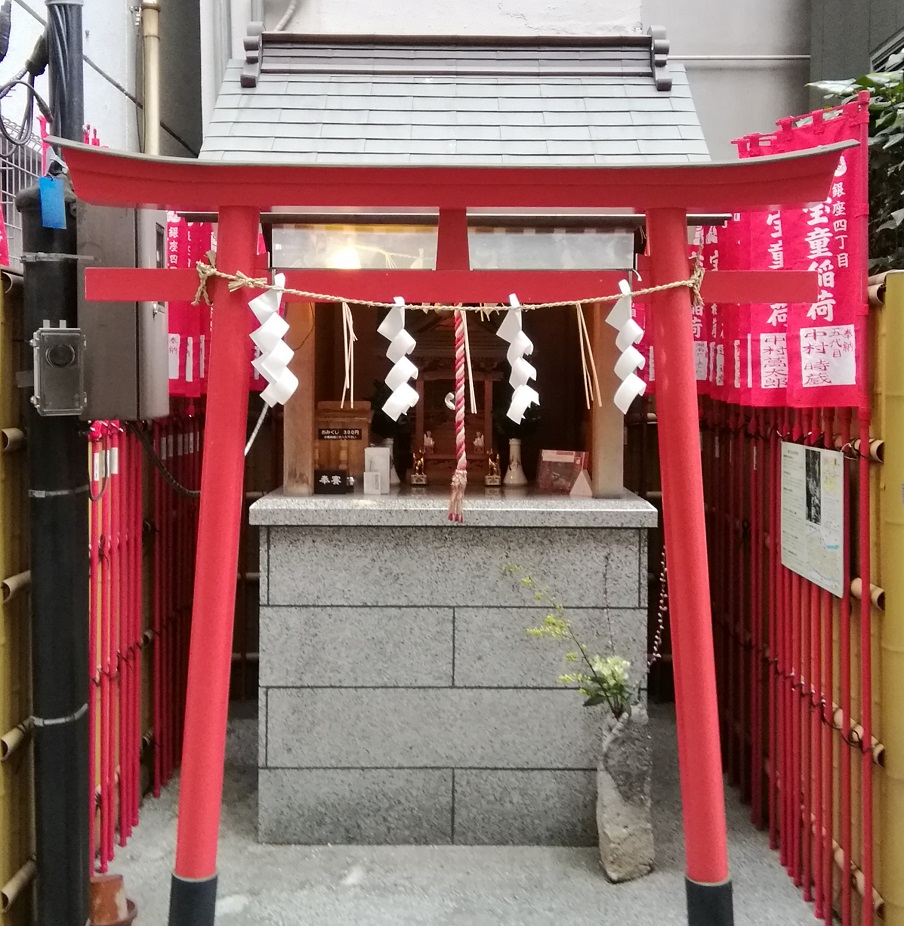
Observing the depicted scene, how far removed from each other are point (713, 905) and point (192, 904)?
6.26 feet

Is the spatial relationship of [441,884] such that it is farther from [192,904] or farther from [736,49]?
[736,49]

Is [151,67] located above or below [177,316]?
above

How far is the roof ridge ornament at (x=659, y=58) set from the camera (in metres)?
4.28

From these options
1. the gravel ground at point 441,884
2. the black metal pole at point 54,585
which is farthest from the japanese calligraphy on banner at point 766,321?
the black metal pole at point 54,585

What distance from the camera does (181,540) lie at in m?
5.74

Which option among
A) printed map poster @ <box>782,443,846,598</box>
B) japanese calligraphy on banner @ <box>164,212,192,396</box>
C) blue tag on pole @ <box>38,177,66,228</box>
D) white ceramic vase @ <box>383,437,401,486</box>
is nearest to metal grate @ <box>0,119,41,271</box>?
japanese calligraphy on banner @ <box>164,212,192,396</box>

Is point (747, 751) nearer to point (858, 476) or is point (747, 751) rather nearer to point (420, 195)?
point (858, 476)

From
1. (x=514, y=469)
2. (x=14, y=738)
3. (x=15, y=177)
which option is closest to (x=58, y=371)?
(x=14, y=738)

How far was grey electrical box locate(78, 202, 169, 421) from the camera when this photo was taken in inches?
138

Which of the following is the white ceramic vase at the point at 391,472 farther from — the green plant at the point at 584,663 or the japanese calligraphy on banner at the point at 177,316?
the japanese calligraphy on banner at the point at 177,316

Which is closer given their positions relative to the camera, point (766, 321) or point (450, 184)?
point (450, 184)

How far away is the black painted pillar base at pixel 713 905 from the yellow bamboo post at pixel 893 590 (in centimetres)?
85

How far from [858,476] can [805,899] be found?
2.17m

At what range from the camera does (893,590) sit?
337cm
